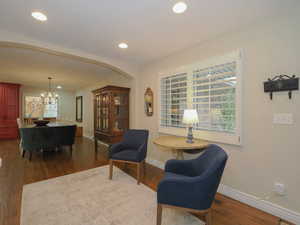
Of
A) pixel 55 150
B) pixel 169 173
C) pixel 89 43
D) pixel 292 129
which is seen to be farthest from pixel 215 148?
pixel 55 150

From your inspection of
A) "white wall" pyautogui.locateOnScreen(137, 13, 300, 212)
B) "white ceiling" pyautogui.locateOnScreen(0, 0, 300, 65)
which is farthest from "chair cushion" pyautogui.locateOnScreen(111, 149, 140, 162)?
"white ceiling" pyautogui.locateOnScreen(0, 0, 300, 65)

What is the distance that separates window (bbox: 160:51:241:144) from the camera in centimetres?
207

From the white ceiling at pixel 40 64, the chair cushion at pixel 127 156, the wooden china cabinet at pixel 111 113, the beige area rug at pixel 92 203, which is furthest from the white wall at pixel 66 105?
the chair cushion at pixel 127 156

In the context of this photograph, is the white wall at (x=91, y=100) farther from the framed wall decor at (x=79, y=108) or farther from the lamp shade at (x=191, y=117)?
the lamp shade at (x=191, y=117)

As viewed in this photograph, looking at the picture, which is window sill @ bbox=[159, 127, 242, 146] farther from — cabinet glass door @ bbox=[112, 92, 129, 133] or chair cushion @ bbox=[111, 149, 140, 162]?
cabinet glass door @ bbox=[112, 92, 129, 133]

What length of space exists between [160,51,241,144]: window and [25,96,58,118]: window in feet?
23.4

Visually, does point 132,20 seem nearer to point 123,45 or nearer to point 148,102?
point 123,45

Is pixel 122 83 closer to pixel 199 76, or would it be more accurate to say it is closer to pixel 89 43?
pixel 89 43

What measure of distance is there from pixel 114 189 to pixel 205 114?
6.34 feet

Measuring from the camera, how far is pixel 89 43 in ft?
8.27

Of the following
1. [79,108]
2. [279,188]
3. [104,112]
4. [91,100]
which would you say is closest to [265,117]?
[279,188]

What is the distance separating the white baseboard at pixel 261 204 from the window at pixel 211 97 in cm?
74

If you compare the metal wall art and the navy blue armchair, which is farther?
the navy blue armchair

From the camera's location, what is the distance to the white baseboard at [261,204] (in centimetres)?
163
